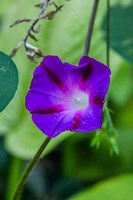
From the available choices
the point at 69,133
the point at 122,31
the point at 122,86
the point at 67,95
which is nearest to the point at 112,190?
the point at 69,133

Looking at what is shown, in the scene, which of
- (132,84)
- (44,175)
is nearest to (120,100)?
(132,84)

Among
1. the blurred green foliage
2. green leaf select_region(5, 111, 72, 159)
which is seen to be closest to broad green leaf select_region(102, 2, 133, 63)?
the blurred green foliage

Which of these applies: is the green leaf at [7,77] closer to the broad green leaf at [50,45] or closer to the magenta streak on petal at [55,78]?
the magenta streak on petal at [55,78]

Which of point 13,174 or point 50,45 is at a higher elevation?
point 50,45

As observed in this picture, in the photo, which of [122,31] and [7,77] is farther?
[122,31]

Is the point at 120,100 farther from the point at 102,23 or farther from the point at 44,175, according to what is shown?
the point at 102,23

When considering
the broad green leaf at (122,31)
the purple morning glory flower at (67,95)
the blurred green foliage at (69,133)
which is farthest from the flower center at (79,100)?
the broad green leaf at (122,31)

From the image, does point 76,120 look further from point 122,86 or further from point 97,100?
point 122,86
